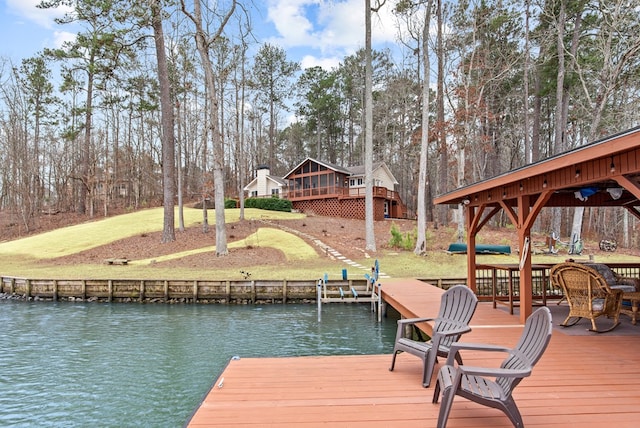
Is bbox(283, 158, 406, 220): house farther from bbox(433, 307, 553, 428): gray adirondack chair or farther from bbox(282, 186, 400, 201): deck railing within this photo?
bbox(433, 307, 553, 428): gray adirondack chair

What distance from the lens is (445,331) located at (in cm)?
402

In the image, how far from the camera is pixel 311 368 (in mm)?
4551

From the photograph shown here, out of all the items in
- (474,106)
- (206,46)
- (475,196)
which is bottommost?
(475,196)

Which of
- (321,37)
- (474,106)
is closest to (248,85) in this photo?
(321,37)

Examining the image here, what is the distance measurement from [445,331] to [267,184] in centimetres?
3589

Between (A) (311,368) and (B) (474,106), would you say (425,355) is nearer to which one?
(A) (311,368)

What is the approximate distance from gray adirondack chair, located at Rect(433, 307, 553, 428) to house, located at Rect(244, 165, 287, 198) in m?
35.3

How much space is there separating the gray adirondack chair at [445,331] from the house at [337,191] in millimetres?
26732

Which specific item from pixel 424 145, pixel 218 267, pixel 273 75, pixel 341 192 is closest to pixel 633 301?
pixel 424 145

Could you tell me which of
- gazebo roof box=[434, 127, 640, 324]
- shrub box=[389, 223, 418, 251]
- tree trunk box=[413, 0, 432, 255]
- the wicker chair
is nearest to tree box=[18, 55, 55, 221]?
shrub box=[389, 223, 418, 251]

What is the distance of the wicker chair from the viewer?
5477mm

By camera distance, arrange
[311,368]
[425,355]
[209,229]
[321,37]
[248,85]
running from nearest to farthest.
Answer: [425,355] → [311,368] → [321,37] → [209,229] → [248,85]

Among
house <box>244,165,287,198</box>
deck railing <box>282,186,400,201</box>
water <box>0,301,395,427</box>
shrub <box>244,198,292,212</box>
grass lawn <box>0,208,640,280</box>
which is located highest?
house <box>244,165,287,198</box>

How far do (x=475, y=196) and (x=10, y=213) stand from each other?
1519 inches
